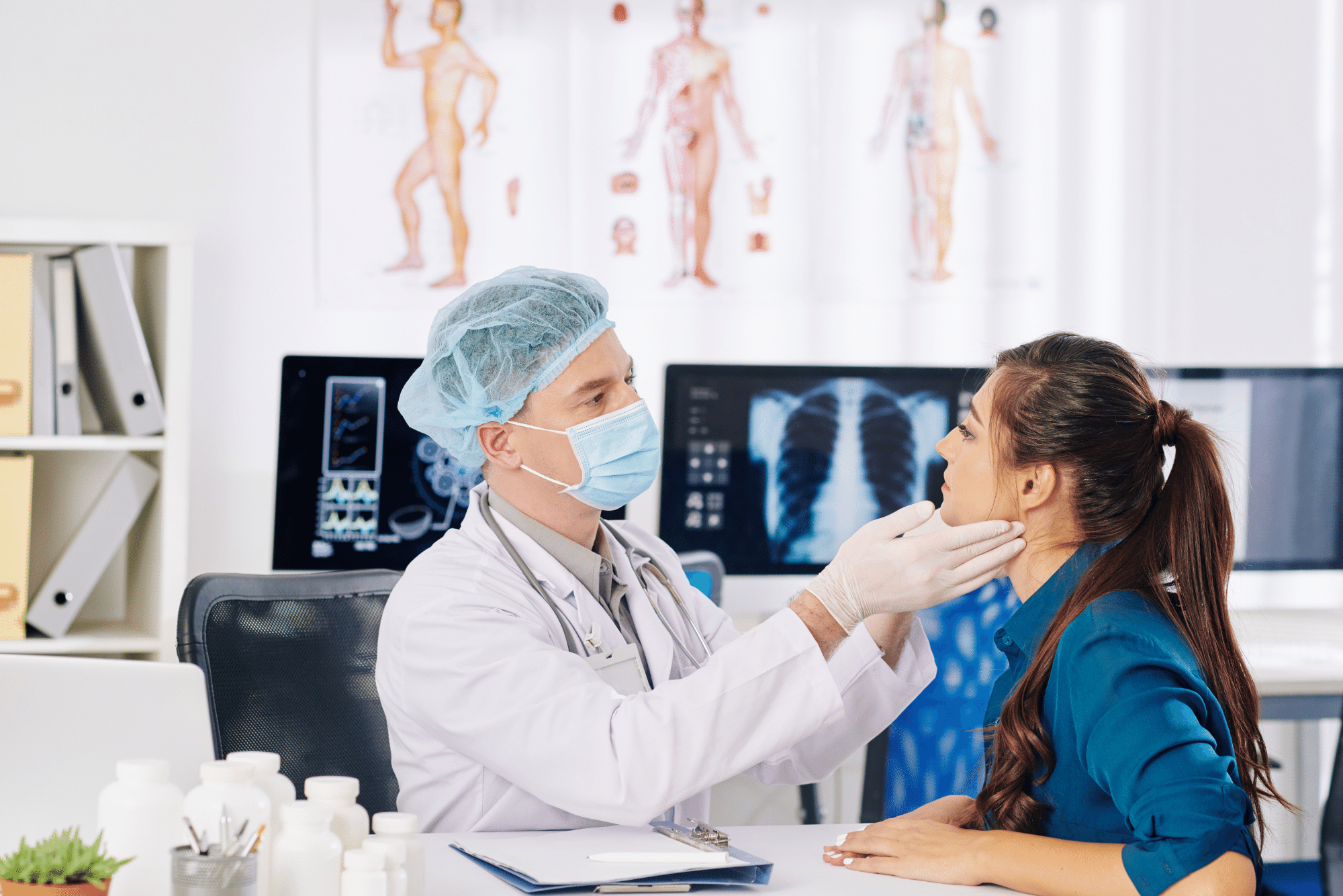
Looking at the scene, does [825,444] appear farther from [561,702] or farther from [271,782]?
[271,782]

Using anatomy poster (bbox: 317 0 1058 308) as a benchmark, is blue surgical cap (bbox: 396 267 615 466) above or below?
below

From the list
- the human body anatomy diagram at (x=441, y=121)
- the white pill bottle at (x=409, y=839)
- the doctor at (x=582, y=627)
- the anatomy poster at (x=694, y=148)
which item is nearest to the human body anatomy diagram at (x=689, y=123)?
the anatomy poster at (x=694, y=148)

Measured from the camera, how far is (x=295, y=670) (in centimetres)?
155

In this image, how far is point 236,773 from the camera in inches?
30.1

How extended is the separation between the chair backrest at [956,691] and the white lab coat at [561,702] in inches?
20.9

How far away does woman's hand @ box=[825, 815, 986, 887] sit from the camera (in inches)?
41.1

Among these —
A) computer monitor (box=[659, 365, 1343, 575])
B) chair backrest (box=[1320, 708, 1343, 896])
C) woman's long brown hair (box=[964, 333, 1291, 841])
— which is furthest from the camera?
→ computer monitor (box=[659, 365, 1343, 575])

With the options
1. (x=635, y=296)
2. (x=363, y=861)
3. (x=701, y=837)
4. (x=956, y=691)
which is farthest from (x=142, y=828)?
(x=635, y=296)

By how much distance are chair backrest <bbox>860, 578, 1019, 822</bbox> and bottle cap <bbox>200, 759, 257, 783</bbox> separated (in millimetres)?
1309

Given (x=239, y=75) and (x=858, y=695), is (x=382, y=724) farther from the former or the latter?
(x=239, y=75)

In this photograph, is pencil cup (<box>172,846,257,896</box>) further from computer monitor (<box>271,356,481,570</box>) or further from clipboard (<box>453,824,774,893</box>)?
computer monitor (<box>271,356,481,570</box>)

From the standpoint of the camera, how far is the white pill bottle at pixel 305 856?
2.56ft

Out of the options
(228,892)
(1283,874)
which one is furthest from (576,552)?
(1283,874)

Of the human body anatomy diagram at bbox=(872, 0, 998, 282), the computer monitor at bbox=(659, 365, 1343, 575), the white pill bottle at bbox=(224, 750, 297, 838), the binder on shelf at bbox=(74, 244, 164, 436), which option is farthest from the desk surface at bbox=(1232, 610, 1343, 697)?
the binder on shelf at bbox=(74, 244, 164, 436)
